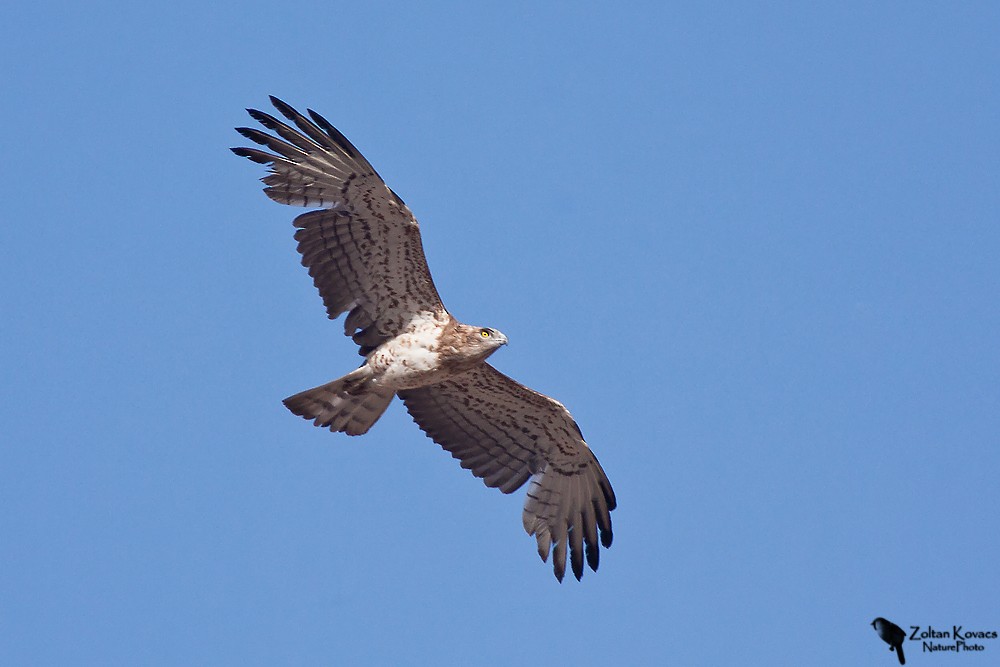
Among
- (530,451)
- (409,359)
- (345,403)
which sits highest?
(409,359)

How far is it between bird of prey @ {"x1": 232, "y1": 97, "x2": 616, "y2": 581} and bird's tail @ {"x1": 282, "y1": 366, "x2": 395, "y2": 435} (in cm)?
1

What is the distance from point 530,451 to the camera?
1266 centimetres

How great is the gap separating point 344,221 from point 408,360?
1449 mm

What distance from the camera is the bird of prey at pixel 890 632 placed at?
10773 mm

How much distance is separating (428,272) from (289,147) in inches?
69.2

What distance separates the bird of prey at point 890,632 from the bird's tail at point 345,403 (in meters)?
4.99

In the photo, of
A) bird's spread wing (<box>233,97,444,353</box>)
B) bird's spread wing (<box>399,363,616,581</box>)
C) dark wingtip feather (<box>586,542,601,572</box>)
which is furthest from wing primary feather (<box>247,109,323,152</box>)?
dark wingtip feather (<box>586,542,601,572</box>)

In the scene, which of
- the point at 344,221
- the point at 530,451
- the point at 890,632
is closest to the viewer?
the point at 890,632

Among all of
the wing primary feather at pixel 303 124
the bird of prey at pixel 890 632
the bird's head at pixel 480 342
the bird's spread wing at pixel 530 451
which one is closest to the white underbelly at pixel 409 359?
the bird's head at pixel 480 342

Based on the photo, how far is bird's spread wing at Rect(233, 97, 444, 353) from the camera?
11398 mm

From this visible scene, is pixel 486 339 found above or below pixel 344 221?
below

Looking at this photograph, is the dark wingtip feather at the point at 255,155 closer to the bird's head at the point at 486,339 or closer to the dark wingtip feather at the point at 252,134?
the dark wingtip feather at the point at 252,134

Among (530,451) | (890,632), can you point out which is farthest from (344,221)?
(890,632)

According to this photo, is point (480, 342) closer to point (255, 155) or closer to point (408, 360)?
point (408, 360)
